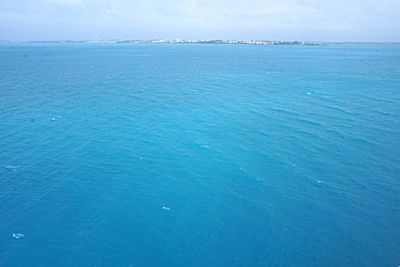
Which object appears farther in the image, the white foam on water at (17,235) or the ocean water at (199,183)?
the white foam on water at (17,235)

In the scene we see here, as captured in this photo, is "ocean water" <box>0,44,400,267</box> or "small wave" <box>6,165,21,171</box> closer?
"ocean water" <box>0,44,400,267</box>

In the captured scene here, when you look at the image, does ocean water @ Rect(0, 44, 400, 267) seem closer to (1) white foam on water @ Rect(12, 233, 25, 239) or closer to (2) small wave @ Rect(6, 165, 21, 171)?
(1) white foam on water @ Rect(12, 233, 25, 239)

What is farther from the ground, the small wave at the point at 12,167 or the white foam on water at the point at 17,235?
the small wave at the point at 12,167

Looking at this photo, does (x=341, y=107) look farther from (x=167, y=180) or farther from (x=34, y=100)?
(x=34, y=100)

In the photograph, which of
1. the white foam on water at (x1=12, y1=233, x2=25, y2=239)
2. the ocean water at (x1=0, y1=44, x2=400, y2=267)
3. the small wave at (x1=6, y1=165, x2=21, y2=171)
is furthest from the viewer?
the small wave at (x1=6, y1=165, x2=21, y2=171)

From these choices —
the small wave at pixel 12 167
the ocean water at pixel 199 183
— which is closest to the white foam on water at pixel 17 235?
the ocean water at pixel 199 183

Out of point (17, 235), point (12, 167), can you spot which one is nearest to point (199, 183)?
point (17, 235)

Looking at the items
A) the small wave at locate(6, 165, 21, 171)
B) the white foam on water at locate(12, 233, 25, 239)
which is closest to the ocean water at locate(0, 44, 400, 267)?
the white foam on water at locate(12, 233, 25, 239)

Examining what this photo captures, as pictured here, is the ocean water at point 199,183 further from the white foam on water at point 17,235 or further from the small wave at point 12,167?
the small wave at point 12,167
